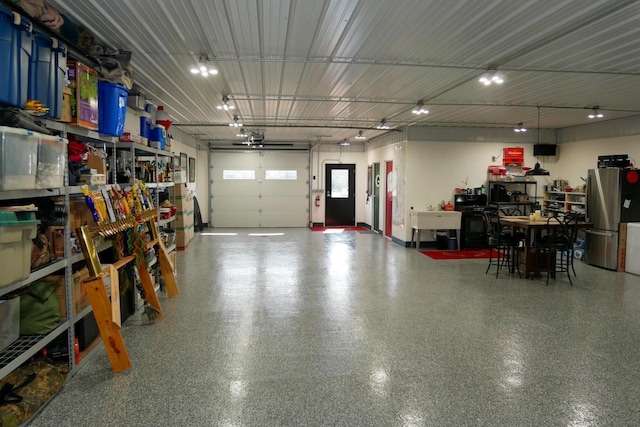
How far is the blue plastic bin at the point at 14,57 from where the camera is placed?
2.18 metres

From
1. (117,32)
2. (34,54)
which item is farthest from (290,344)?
(117,32)

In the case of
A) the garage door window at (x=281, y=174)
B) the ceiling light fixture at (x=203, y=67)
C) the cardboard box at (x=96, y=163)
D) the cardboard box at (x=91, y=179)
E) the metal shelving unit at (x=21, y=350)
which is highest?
the ceiling light fixture at (x=203, y=67)

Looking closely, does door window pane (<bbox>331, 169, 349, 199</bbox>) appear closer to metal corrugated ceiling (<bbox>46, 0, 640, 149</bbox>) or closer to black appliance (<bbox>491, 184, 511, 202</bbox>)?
black appliance (<bbox>491, 184, 511, 202</bbox>)

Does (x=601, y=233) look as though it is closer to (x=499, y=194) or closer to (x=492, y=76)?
(x=499, y=194)

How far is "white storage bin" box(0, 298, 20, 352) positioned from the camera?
2.46 meters

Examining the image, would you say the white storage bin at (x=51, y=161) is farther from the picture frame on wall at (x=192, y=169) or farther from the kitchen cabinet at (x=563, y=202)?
the kitchen cabinet at (x=563, y=202)

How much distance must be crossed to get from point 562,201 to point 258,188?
323 inches

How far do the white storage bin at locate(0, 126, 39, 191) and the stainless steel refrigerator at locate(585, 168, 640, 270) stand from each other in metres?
7.80

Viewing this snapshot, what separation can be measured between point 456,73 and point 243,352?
151 inches

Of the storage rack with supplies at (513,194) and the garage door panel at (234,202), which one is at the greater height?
the storage rack with supplies at (513,194)

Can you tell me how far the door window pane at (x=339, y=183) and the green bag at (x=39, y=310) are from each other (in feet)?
33.2

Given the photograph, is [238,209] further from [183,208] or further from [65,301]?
[65,301]

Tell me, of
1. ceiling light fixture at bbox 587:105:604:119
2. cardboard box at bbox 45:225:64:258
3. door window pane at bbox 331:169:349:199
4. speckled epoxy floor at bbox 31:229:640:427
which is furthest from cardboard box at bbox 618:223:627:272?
cardboard box at bbox 45:225:64:258

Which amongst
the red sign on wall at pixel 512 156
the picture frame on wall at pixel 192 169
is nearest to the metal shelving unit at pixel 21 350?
the picture frame on wall at pixel 192 169
